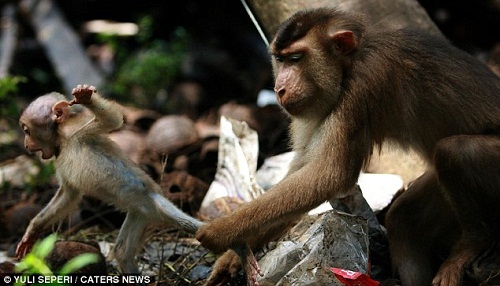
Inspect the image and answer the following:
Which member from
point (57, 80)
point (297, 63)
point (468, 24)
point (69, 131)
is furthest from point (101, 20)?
point (297, 63)

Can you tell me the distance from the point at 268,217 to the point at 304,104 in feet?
2.58

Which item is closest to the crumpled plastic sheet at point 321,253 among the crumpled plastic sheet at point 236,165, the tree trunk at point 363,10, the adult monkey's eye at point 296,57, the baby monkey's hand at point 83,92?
the adult monkey's eye at point 296,57

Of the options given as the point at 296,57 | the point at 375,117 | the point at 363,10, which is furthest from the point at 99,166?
the point at 363,10

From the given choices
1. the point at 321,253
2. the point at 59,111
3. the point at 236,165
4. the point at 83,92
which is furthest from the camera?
the point at 236,165

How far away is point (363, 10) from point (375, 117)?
7.09 ft

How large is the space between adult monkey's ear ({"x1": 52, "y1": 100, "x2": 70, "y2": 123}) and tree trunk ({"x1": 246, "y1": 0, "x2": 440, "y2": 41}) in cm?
231

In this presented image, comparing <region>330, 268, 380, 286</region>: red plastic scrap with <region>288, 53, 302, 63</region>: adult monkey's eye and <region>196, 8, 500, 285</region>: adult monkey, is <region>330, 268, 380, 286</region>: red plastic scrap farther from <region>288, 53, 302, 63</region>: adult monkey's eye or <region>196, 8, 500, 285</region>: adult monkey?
<region>288, 53, 302, 63</region>: adult monkey's eye

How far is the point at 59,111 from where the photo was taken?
17.7 ft

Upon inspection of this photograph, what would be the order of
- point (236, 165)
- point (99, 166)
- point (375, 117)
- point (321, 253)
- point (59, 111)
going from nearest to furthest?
Result: 1. point (321, 253)
2. point (375, 117)
3. point (99, 166)
4. point (59, 111)
5. point (236, 165)

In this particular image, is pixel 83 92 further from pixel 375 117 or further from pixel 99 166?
pixel 375 117

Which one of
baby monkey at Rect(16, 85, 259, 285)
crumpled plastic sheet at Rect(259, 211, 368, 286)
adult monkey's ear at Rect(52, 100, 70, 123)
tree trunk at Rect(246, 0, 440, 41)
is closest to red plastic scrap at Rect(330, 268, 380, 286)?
crumpled plastic sheet at Rect(259, 211, 368, 286)

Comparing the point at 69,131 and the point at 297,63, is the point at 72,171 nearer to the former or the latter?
the point at 69,131

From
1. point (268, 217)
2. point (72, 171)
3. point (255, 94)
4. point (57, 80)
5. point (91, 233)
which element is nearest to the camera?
point (268, 217)

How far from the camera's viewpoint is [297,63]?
4953mm
